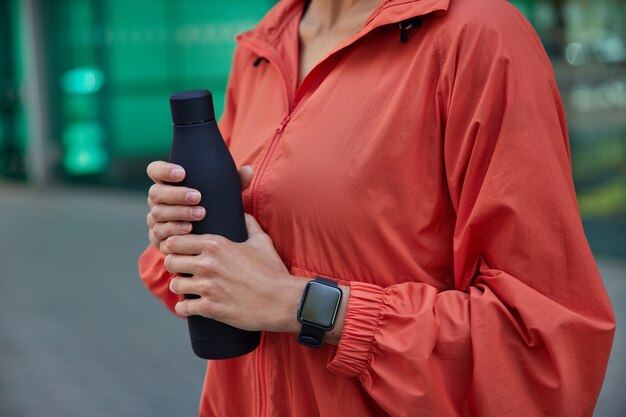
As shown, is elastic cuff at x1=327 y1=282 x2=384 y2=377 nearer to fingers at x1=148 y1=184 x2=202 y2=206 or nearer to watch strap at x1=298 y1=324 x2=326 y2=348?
watch strap at x1=298 y1=324 x2=326 y2=348

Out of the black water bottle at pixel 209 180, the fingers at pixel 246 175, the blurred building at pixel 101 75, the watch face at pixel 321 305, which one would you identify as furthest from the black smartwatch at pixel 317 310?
the blurred building at pixel 101 75

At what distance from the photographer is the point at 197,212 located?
4.00 feet

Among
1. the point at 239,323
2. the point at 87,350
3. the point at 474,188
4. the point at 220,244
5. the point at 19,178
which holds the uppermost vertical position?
the point at 474,188

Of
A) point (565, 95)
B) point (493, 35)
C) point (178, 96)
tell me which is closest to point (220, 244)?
point (178, 96)

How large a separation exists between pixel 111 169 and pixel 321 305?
10610 mm

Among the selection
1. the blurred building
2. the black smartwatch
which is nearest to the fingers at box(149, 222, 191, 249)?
the black smartwatch

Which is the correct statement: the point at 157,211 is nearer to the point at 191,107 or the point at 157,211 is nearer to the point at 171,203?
the point at 171,203

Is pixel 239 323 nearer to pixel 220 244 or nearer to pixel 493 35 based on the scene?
pixel 220 244

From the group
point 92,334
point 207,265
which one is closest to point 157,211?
point 207,265

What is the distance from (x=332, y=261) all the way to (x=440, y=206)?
19 centimetres

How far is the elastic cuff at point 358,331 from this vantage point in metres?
1.18

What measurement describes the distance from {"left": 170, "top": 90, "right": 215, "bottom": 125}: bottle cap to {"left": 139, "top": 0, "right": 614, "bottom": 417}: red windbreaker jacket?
150 mm

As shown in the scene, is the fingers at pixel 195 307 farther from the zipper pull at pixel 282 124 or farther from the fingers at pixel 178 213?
the zipper pull at pixel 282 124

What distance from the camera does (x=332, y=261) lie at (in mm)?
1283
